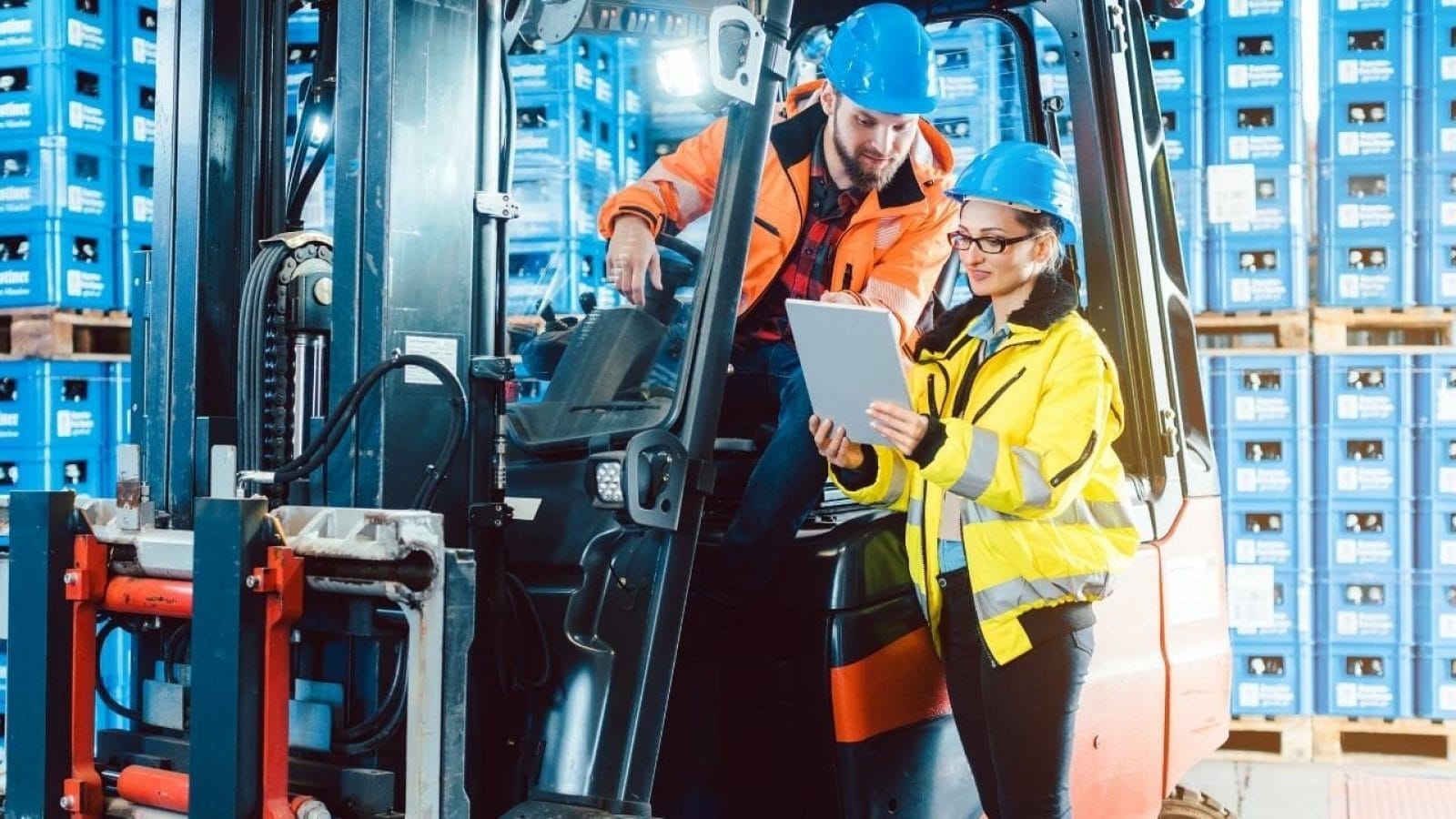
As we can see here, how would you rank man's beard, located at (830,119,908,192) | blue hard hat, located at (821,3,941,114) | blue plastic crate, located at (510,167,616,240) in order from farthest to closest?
blue plastic crate, located at (510,167,616,240)
man's beard, located at (830,119,908,192)
blue hard hat, located at (821,3,941,114)

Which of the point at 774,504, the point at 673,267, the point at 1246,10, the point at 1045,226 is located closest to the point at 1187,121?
the point at 1246,10

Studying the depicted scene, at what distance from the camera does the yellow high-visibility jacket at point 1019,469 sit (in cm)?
253

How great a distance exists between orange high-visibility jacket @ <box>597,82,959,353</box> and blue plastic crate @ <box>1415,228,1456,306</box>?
3730mm

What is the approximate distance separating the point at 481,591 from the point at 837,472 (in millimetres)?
742

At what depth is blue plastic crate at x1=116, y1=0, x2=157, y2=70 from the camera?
5801 millimetres

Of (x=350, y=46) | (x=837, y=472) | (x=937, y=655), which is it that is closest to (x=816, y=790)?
(x=937, y=655)

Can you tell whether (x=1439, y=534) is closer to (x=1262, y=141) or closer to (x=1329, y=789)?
(x=1329, y=789)

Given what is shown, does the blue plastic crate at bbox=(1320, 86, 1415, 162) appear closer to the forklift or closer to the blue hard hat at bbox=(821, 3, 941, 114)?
the forklift

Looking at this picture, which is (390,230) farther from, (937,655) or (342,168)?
(937,655)

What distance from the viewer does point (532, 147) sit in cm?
564

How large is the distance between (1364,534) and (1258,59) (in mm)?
2058

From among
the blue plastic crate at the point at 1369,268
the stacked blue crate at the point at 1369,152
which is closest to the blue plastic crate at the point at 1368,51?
the stacked blue crate at the point at 1369,152

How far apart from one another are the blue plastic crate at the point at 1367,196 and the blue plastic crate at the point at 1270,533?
3.93 ft

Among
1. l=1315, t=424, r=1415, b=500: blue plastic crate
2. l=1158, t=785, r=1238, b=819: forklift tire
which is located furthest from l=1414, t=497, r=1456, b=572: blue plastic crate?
l=1158, t=785, r=1238, b=819: forklift tire
